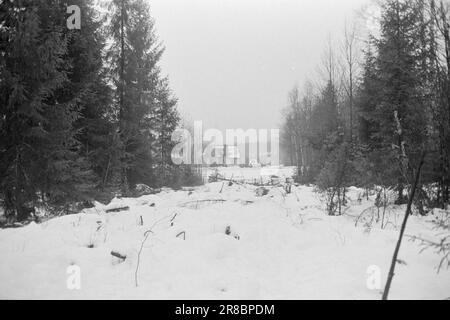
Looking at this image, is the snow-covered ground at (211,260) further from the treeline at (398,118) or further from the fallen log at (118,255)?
the treeline at (398,118)

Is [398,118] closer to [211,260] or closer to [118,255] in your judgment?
[211,260]

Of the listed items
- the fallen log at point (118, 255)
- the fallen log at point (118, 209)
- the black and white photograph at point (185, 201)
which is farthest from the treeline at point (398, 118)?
the fallen log at point (118, 255)

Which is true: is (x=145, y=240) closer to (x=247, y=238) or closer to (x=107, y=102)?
(x=247, y=238)

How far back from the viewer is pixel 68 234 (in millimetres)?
4805

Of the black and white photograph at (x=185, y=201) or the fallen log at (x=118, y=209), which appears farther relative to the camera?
the fallen log at (x=118, y=209)

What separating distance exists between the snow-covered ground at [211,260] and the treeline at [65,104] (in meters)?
2.76

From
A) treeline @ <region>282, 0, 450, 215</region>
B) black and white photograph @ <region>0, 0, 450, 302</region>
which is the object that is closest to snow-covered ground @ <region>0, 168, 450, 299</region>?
black and white photograph @ <region>0, 0, 450, 302</region>

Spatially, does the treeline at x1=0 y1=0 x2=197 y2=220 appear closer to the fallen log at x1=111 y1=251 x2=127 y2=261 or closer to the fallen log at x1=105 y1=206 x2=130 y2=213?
the fallen log at x1=105 y1=206 x2=130 y2=213

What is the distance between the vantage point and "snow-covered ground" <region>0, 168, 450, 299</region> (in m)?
3.35

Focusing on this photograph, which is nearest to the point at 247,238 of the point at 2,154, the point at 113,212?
the point at 113,212

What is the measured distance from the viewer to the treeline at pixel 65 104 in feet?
23.4

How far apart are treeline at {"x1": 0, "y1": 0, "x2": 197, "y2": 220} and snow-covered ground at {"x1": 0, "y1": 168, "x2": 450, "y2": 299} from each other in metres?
2.76

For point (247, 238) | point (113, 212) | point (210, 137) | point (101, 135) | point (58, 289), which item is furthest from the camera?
point (210, 137)

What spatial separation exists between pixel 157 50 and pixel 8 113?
11689mm
